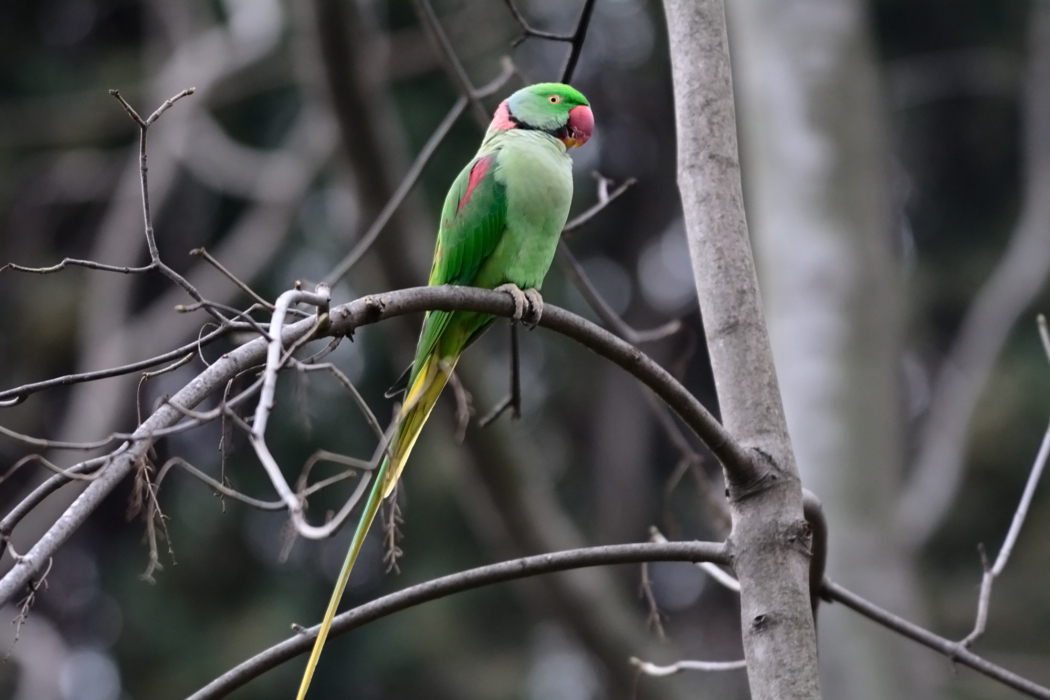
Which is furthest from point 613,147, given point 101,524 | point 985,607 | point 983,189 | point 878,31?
point 985,607

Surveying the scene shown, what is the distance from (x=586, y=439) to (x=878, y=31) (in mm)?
6846

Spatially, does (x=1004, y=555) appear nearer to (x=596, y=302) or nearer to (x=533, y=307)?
(x=533, y=307)

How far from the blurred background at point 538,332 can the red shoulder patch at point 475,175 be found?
202cm

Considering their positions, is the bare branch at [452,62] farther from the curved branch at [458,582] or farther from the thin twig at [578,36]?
the curved branch at [458,582]

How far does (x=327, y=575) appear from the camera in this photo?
1159cm

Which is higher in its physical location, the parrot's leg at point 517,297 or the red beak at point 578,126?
the red beak at point 578,126

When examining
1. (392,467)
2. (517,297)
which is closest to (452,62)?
(517,297)

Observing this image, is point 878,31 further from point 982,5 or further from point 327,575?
point 327,575

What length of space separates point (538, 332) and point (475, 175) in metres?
8.75

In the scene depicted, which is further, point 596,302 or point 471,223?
point 596,302

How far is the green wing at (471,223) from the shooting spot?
3.14m

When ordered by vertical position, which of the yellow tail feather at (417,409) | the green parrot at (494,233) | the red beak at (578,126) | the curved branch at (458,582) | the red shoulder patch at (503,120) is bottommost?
the curved branch at (458,582)

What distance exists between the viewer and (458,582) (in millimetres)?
1965

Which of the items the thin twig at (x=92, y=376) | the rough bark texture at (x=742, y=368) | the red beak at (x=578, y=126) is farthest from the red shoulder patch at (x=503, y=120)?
the thin twig at (x=92, y=376)
